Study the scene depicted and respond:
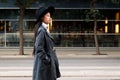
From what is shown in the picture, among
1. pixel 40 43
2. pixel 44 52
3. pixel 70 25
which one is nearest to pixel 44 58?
pixel 44 52

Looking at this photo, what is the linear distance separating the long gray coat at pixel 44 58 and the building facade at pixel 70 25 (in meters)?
26.4

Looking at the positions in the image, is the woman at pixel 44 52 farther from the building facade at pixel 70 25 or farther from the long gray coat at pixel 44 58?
the building facade at pixel 70 25

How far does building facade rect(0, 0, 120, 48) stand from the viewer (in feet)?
109

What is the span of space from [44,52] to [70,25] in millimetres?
26754

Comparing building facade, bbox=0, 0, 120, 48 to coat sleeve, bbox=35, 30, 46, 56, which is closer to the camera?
coat sleeve, bbox=35, 30, 46, 56

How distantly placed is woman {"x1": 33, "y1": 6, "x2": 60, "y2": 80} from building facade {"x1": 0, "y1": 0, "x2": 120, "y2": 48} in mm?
26312

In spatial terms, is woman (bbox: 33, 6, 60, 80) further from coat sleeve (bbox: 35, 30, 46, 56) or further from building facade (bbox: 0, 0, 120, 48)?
building facade (bbox: 0, 0, 120, 48)

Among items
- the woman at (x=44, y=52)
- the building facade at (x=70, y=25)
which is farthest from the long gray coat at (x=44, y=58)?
the building facade at (x=70, y=25)

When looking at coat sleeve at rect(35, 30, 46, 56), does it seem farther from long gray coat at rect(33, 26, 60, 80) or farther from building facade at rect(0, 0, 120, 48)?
building facade at rect(0, 0, 120, 48)

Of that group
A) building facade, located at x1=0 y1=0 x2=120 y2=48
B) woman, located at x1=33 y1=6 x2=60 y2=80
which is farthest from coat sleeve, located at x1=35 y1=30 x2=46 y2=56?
building facade, located at x1=0 y1=0 x2=120 y2=48

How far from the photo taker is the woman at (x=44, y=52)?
6.79 metres

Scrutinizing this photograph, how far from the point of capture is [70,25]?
33469mm

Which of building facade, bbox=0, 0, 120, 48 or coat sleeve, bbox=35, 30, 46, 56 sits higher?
building facade, bbox=0, 0, 120, 48

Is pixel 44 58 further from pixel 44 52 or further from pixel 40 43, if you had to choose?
pixel 40 43
